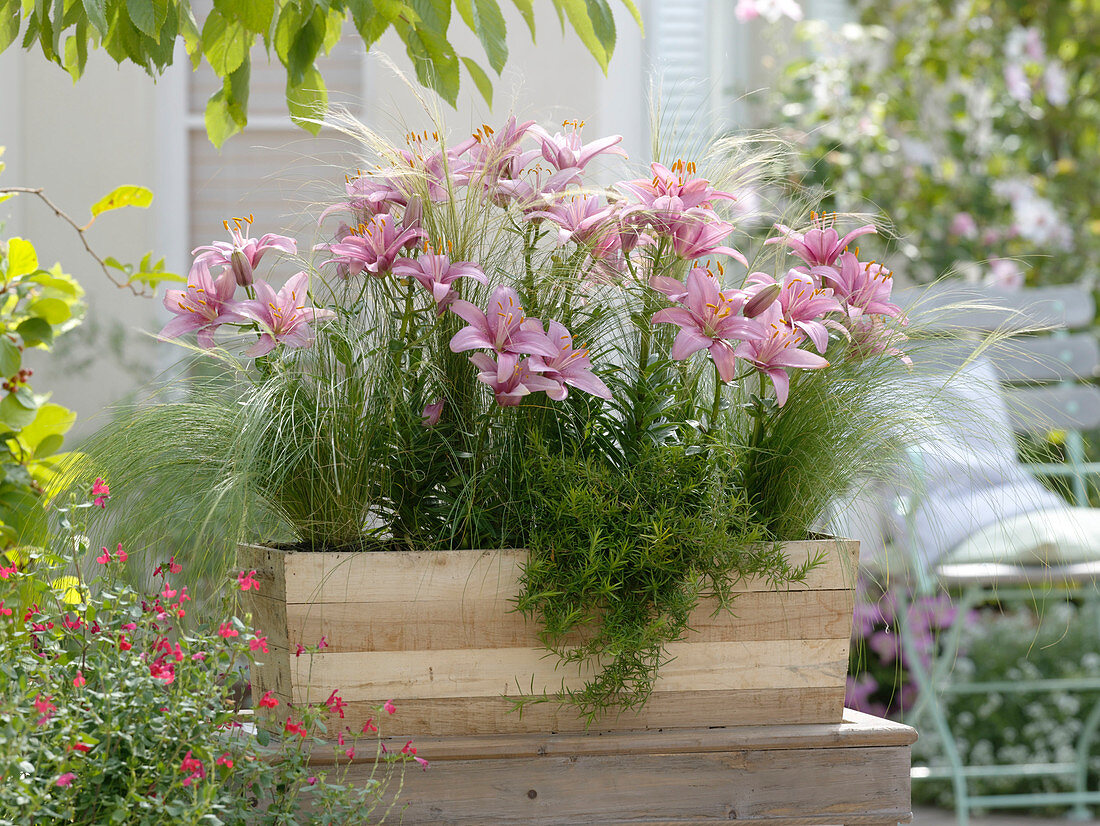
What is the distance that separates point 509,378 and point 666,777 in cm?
37

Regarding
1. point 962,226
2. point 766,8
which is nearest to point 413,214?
point 766,8

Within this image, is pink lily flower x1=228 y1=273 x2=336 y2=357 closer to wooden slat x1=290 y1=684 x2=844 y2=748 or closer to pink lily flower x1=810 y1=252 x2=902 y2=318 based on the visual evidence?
wooden slat x1=290 y1=684 x2=844 y2=748

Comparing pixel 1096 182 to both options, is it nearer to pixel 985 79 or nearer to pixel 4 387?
pixel 985 79

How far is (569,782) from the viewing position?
94cm

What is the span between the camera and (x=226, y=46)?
1.11m

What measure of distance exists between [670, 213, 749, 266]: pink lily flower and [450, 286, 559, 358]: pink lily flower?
158mm

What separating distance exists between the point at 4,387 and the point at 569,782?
828 millimetres

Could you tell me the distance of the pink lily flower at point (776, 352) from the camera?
920 millimetres

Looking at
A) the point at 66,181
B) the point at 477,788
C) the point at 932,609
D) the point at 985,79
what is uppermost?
the point at 985,79

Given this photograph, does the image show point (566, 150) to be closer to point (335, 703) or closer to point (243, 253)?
point (243, 253)

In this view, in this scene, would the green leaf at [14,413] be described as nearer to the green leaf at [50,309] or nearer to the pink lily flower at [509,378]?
the green leaf at [50,309]

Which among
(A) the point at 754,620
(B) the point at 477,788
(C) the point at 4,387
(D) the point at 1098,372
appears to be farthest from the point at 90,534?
(D) the point at 1098,372

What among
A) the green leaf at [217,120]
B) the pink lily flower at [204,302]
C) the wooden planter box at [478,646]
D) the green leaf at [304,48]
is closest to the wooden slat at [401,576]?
the wooden planter box at [478,646]

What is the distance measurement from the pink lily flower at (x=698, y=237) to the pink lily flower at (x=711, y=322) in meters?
0.06
